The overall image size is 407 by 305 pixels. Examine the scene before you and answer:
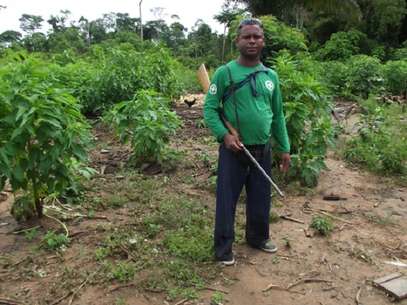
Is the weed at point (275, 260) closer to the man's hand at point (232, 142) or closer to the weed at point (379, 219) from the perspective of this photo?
the man's hand at point (232, 142)

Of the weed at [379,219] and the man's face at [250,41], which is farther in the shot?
the weed at [379,219]

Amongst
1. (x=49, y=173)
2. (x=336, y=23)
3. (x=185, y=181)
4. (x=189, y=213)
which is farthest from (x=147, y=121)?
(x=336, y=23)

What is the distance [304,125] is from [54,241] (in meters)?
3.10

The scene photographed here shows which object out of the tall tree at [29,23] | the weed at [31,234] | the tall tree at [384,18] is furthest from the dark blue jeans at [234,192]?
the tall tree at [29,23]

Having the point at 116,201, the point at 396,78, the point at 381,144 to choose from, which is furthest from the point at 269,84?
the point at 396,78

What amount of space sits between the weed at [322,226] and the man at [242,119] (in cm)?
82

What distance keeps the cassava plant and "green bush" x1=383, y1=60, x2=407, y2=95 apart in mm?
10106

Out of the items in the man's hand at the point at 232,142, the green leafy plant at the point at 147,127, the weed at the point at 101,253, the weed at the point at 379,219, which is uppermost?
the man's hand at the point at 232,142

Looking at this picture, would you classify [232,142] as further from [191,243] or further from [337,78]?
[337,78]

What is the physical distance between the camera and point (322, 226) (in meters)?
4.44

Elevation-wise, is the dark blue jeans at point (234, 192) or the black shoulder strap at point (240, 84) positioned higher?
the black shoulder strap at point (240, 84)

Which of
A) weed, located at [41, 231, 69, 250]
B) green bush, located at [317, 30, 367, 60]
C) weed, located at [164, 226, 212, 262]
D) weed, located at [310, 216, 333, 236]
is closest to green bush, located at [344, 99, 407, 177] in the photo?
weed, located at [310, 216, 333, 236]

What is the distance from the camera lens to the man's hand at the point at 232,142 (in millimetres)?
3479

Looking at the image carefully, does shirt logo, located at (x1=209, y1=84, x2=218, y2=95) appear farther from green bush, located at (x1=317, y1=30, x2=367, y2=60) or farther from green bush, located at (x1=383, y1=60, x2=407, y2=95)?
green bush, located at (x1=317, y1=30, x2=367, y2=60)
